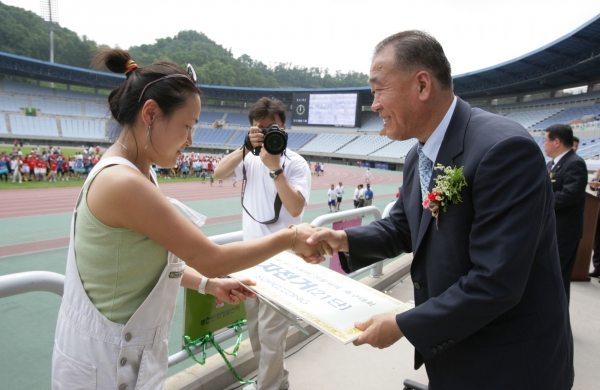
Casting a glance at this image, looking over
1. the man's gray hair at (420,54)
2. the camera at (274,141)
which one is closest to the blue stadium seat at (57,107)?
the camera at (274,141)

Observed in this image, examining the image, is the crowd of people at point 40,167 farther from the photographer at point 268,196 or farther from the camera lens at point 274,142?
the camera lens at point 274,142

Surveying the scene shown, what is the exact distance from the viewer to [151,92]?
1.31 m

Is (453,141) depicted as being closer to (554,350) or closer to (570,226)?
(554,350)

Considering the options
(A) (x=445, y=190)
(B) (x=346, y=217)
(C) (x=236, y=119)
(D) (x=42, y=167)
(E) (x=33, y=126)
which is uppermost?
(C) (x=236, y=119)

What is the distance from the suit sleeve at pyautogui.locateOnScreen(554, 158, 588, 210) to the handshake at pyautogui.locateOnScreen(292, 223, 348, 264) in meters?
3.04

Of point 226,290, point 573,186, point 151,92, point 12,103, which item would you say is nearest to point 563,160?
point 573,186

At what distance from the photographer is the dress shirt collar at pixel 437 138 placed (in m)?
1.44

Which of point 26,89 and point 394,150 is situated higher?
point 26,89

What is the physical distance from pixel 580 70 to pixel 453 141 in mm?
38549

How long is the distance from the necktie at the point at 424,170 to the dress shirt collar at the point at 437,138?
0.06 m

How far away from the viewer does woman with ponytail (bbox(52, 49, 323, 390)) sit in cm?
118

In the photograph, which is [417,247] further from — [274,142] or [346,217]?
[346,217]

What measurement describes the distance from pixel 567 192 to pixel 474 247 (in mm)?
3312

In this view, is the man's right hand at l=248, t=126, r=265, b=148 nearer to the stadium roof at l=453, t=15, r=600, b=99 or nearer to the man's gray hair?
the man's gray hair
